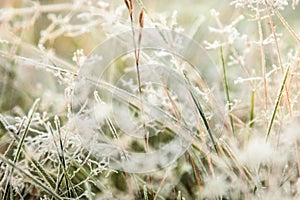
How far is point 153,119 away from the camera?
75cm

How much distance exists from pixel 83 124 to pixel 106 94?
14.3 inches

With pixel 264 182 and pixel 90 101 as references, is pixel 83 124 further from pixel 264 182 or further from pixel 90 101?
pixel 264 182

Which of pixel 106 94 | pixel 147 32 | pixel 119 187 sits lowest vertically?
pixel 119 187

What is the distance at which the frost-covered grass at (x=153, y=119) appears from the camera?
635 mm

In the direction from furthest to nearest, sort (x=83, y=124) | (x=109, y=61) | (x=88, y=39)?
(x=88, y=39)
(x=109, y=61)
(x=83, y=124)

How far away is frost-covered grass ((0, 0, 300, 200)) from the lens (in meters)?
0.63

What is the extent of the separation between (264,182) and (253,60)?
0.38m

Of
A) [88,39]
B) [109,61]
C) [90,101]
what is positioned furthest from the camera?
[88,39]

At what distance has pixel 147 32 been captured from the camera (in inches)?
29.6

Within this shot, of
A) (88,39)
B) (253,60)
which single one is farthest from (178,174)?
(88,39)

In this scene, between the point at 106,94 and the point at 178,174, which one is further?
the point at 106,94

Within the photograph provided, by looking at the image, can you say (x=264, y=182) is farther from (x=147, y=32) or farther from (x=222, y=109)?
(x=147, y=32)

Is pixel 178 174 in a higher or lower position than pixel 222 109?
lower

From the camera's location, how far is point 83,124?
681 mm
